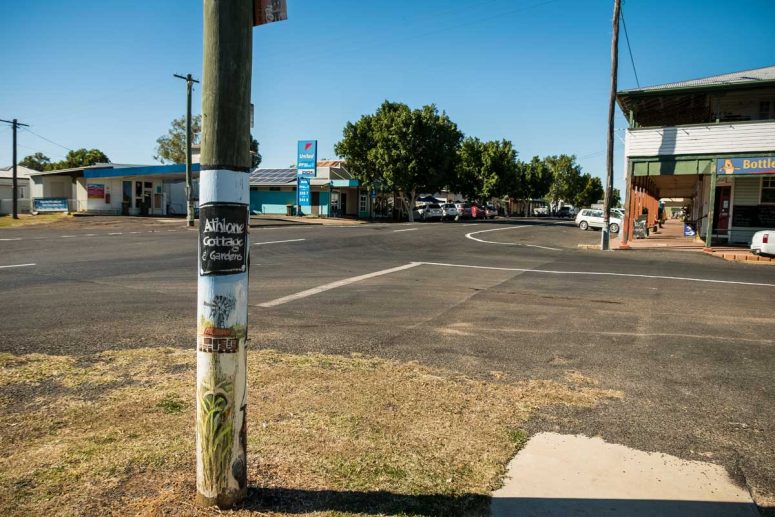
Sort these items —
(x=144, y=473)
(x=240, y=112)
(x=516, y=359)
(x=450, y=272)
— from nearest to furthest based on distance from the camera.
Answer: (x=240, y=112)
(x=144, y=473)
(x=516, y=359)
(x=450, y=272)

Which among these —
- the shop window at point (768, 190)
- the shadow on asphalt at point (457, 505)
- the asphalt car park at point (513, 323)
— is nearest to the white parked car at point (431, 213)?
the shop window at point (768, 190)

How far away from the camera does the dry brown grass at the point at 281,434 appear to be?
9.85 feet

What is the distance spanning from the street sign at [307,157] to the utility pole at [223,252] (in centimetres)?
4139

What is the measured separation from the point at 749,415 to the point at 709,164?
59.1ft

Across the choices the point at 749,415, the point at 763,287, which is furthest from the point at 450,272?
the point at 749,415

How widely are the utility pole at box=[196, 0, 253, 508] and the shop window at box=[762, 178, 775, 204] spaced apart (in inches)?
960

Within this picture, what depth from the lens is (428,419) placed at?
162 inches

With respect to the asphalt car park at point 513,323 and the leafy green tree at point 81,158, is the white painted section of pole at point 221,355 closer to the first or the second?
the asphalt car park at point 513,323

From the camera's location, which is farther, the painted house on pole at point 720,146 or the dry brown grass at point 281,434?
the painted house on pole at point 720,146

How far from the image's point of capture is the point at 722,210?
76.4 feet

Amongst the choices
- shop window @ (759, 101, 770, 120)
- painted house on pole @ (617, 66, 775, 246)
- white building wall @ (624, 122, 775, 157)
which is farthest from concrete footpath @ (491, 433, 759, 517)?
shop window @ (759, 101, 770, 120)

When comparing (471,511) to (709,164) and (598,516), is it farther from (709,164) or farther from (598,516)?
(709,164)

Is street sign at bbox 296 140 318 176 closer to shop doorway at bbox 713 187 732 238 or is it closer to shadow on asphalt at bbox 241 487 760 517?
shop doorway at bbox 713 187 732 238

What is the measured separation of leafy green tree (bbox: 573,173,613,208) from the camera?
109625mm
